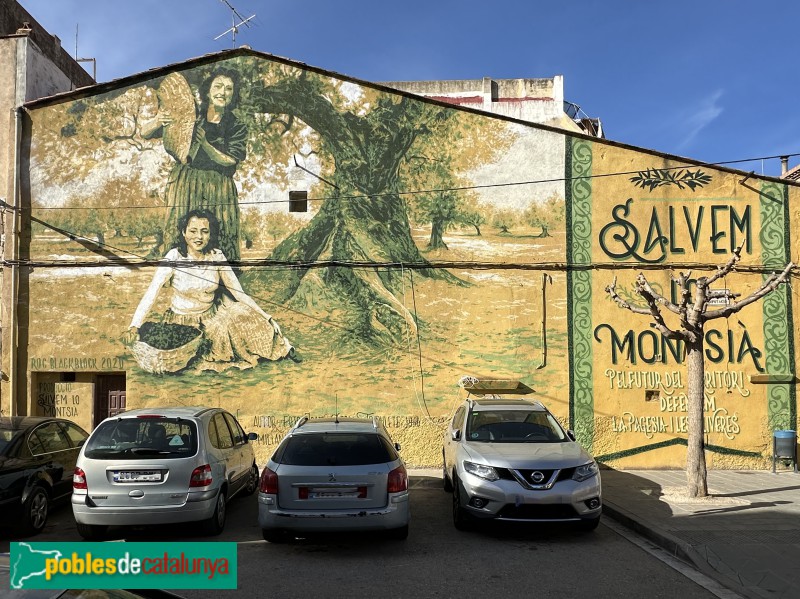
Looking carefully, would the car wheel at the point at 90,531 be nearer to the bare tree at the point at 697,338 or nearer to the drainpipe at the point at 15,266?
the drainpipe at the point at 15,266

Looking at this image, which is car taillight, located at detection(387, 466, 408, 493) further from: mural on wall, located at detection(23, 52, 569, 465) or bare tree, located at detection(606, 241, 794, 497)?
mural on wall, located at detection(23, 52, 569, 465)

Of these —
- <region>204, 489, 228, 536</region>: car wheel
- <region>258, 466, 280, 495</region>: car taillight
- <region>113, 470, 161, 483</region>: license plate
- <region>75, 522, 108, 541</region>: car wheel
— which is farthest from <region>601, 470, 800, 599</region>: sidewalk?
<region>75, 522, 108, 541</region>: car wheel

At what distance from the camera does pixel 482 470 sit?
797 centimetres

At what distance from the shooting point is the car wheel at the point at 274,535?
7.05 m

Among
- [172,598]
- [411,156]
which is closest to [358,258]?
[411,156]

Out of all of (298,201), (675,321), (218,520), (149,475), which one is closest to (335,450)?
(218,520)

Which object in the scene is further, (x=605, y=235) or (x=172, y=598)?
(x=605, y=235)

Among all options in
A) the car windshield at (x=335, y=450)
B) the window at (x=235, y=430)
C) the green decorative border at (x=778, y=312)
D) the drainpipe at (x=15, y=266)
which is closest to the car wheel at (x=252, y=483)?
the window at (x=235, y=430)

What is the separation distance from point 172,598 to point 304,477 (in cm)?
389

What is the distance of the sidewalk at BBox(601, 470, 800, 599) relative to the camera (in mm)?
6445

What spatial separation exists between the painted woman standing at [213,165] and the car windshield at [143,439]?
6054mm

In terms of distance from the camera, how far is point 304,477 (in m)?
6.91

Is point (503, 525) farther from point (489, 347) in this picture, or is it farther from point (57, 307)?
point (57, 307)

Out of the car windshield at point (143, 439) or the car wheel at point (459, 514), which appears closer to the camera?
the car windshield at point (143, 439)
